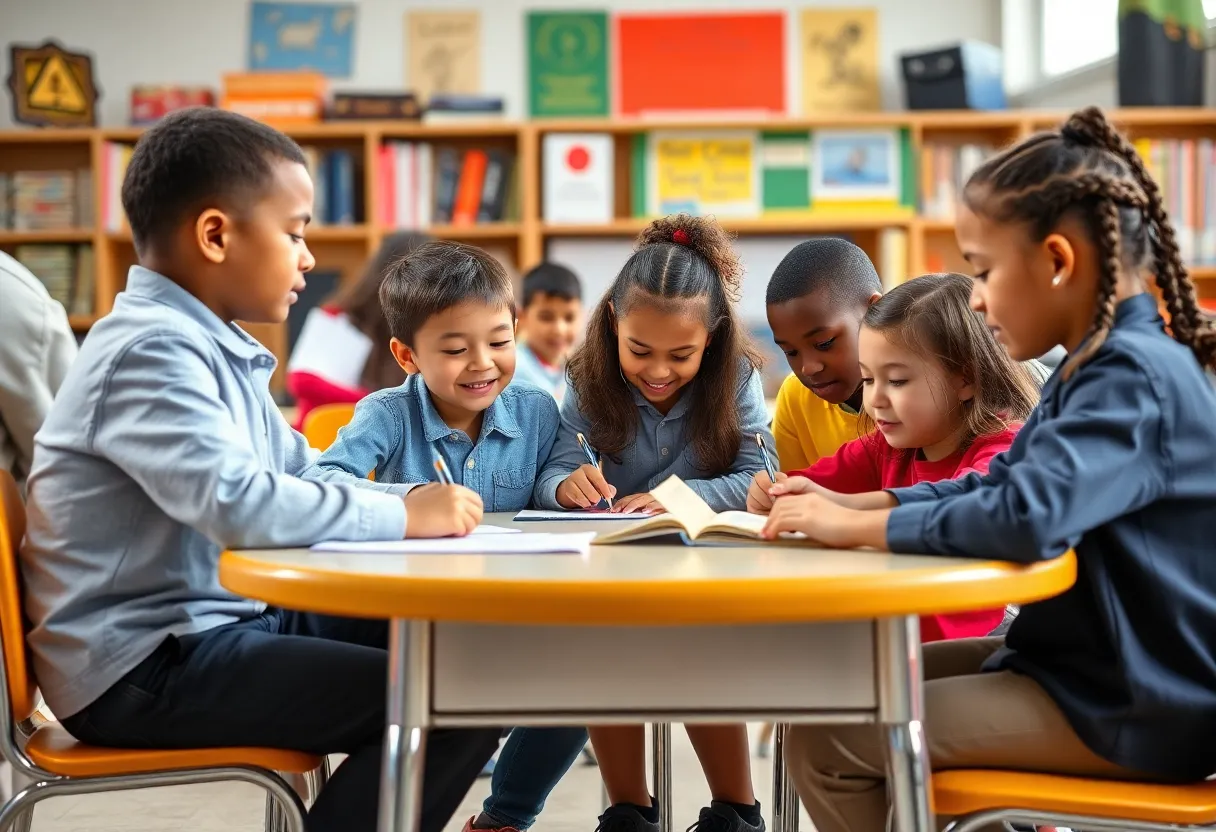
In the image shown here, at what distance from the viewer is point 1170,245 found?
121 cm

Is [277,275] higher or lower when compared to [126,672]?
higher

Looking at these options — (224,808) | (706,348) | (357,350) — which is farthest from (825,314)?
(357,350)

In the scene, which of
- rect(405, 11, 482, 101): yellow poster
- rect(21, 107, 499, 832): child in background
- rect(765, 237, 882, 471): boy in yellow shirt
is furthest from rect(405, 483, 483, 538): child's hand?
rect(405, 11, 482, 101): yellow poster

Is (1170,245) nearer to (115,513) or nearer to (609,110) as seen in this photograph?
(115,513)

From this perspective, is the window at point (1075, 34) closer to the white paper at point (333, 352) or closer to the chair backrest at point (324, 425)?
the white paper at point (333, 352)

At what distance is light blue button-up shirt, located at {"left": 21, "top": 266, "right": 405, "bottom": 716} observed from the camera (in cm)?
118

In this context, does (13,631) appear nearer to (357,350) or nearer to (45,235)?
(357,350)

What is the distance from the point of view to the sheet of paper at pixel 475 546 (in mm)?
1119

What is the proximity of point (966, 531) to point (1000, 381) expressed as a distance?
56 cm

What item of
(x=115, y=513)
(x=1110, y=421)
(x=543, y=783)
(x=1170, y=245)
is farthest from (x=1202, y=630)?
(x=115, y=513)

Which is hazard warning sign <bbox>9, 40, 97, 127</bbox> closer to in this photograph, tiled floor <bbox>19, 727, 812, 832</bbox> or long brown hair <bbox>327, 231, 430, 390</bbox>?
long brown hair <bbox>327, 231, 430, 390</bbox>

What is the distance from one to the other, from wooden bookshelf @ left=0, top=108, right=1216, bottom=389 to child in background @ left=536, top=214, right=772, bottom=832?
290 cm

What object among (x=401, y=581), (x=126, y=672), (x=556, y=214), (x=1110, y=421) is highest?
(x=556, y=214)

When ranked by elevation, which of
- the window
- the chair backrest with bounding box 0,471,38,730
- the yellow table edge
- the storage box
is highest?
the window
